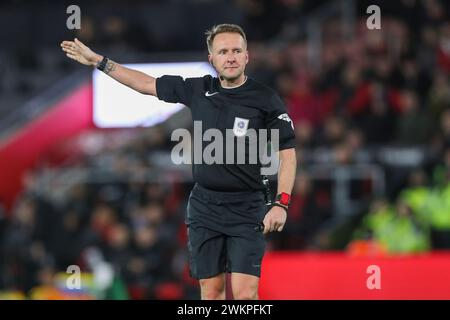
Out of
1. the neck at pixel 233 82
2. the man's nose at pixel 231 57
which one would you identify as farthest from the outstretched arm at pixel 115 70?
the man's nose at pixel 231 57

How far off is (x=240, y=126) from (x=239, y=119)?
0.04 meters

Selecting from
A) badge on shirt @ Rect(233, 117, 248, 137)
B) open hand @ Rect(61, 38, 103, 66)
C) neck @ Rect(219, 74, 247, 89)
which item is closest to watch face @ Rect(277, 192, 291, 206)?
badge on shirt @ Rect(233, 117, 248, 137)

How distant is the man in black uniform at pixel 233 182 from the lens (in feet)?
21.8

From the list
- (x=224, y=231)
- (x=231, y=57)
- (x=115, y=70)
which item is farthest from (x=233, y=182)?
(x=115, y=70)

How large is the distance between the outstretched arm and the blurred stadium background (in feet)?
11.1

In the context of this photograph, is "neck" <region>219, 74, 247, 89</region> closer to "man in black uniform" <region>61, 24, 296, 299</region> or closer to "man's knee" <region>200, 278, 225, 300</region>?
"man in black uniform" <region>61, 24, 296, 299</region>

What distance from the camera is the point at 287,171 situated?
6.64m

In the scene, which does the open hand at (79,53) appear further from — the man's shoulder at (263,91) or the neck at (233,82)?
the man's shoulder at (263,91)

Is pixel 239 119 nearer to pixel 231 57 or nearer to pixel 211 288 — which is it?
pixel 231 57

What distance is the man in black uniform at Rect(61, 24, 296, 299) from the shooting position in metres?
6.63

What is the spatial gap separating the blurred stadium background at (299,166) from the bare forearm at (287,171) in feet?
9.33

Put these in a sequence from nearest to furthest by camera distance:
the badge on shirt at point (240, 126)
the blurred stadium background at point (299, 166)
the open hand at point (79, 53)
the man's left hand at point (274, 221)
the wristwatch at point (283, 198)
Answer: the man's left hand at point (274, 221) → the wristwatch at point (283, 198) → the badge on shirt at point (240, 126) → the open hand at point (79, 53) → the blurred stadium background at point (299, 166)

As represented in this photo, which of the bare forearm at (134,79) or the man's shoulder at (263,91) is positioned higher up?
the bare forearm at (134,79)

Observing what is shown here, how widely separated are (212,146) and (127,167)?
8.35 meters
